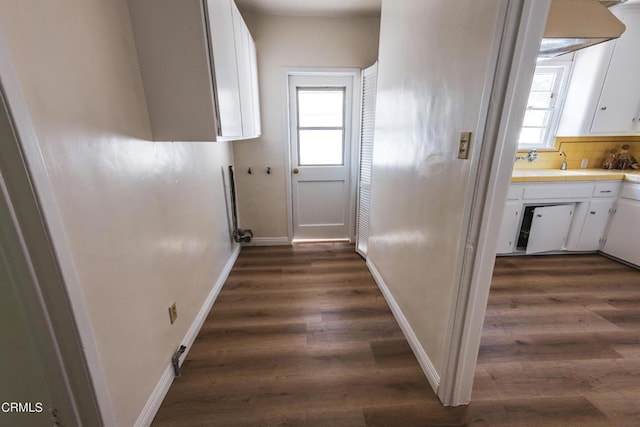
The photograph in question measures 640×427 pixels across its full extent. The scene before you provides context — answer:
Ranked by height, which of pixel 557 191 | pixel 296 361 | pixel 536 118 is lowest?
pixel 296 361

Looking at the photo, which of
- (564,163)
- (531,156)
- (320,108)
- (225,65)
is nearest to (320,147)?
(320,108)

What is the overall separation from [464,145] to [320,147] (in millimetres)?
2207

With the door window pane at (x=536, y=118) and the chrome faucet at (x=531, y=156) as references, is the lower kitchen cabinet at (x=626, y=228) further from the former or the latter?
the door window pane at (x=536, y=118)

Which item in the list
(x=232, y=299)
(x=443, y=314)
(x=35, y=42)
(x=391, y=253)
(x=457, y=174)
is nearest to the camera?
(x=35, y=42)

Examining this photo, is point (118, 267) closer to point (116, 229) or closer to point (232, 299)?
point (116, 229)

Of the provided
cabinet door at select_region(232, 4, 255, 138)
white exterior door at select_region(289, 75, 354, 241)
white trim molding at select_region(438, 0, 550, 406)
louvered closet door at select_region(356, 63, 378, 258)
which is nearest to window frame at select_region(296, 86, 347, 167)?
white exterior door at select_region(289, 75, 354, 241)

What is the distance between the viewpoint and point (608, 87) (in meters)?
2.75

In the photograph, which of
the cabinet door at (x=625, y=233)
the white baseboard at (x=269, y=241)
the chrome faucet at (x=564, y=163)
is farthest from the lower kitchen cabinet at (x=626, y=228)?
the white baseboard at (x=269, y=241)

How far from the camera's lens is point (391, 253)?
2.12m

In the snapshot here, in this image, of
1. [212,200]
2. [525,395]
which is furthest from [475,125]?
[212,200]

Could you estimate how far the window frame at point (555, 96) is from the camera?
114 inches

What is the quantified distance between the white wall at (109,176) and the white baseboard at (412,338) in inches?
56.5

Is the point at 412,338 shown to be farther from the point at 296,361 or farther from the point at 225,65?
the point at 225,65

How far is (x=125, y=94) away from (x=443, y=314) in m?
1.79
